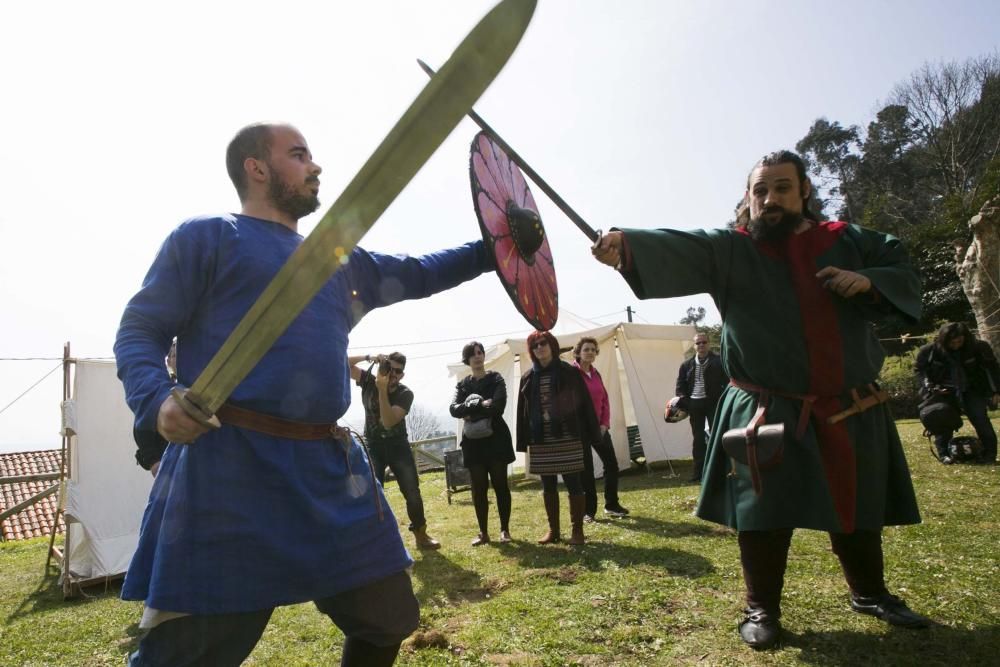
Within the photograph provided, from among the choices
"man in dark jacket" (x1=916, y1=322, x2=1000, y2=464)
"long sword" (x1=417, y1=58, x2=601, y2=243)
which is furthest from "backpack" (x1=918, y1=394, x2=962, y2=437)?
"long sword" (x1=417, y1=58, x2=601, y2=243)

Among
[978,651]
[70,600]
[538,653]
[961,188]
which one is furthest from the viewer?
[961,188]

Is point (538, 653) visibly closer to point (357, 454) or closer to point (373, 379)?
point (357, 454)

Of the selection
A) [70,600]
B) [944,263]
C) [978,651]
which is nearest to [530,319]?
[978,651]

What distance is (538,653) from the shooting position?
2529 mm

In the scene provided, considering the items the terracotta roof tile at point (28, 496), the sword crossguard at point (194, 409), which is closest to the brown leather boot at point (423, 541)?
the sword crossguard at point (194, 409)

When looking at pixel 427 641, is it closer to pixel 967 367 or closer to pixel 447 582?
pixel 447 582

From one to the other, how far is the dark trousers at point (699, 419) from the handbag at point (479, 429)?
9.70ft

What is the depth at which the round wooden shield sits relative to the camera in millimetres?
2010

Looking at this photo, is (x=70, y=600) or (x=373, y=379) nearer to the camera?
(x=70, y=600)

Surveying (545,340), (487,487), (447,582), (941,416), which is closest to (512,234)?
(447,582)

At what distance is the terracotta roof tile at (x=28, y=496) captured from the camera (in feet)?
44.2

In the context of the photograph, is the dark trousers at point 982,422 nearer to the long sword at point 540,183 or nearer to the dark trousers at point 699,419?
the dark trousers at point 699,419

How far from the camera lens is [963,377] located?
246 inches

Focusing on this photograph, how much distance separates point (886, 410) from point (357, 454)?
202 centimetres
